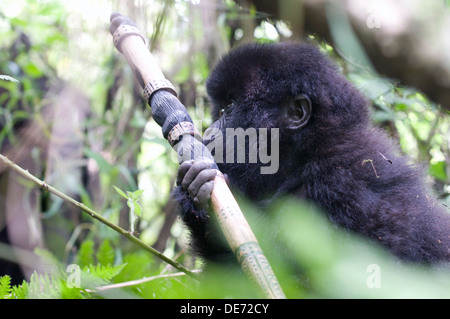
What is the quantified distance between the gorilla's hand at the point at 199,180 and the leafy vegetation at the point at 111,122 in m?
0.39

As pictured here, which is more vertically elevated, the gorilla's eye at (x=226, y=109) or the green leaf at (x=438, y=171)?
the gorilla's eye at (x=226, y=109)

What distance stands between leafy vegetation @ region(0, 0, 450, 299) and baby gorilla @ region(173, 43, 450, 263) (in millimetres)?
117

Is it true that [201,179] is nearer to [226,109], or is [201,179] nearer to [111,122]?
[226,109]

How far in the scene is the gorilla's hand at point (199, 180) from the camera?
1559 millimetres

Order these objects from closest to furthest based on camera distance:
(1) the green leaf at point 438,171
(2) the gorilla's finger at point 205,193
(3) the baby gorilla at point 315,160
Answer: (2) the gorilla's finger at point 205,193, (3) the baby gorilla at point 315,160, (1) the green leaf at point 438,171

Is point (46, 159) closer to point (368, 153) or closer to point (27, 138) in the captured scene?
point (27, 138)

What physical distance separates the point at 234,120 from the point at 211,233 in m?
0.51

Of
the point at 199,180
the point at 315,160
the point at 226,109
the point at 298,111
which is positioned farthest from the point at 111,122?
the point at 199,180

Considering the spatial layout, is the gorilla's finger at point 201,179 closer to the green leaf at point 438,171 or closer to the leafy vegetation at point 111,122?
the leafy vegetation at point 111,122

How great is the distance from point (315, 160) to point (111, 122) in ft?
7.34

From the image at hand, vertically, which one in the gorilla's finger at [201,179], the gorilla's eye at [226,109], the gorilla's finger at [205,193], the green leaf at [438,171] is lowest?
the gorilla's finger at [205,193]

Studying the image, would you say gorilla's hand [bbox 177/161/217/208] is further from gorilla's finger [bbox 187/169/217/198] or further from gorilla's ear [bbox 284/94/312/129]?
gorilla's ear [bbox 284/94/312/129]

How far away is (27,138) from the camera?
3766mm

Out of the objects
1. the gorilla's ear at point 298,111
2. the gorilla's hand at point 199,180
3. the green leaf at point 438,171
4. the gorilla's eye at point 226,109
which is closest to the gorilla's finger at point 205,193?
the gorilla's hand at point 199,180
